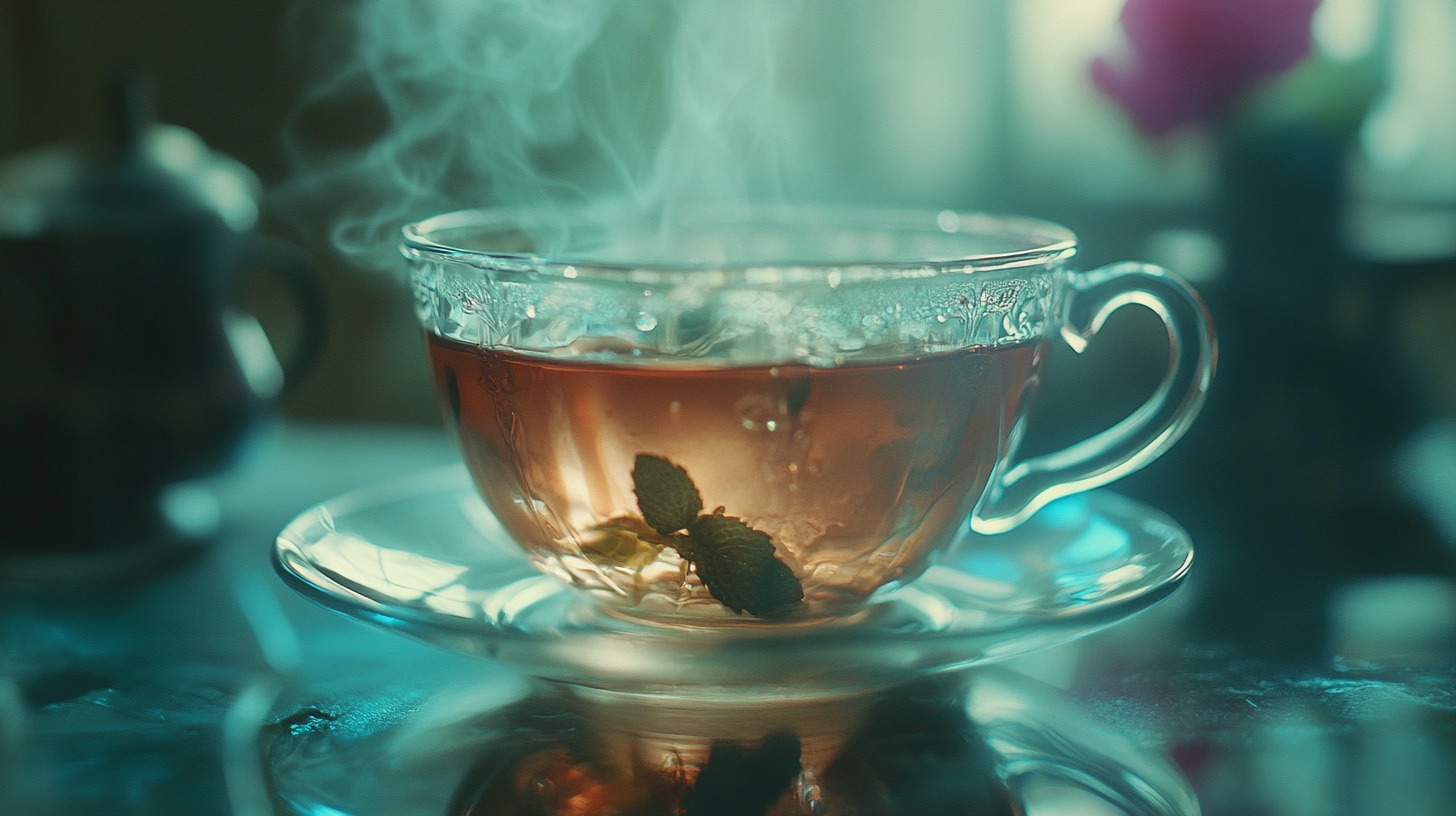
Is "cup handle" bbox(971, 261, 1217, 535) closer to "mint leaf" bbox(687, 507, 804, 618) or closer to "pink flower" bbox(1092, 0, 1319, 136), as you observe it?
"mint leaf" bbox(687, 507, 804, 618)

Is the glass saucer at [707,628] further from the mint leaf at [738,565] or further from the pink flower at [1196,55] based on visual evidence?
the pink flower at [1196,55]

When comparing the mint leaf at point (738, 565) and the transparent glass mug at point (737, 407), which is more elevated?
the transparent glass mug at point (737, 407)

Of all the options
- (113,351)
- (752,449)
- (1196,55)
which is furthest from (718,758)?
(1196,55)

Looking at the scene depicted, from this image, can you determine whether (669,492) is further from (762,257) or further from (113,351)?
(113,351)

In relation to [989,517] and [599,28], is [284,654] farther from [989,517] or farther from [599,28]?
[599,28]

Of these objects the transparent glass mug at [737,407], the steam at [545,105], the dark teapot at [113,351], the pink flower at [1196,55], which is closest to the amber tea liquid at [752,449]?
the transparent glass mug at [737,407]

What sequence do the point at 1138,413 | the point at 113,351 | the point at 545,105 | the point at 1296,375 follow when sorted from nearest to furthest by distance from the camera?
the point at 1138,413, the point at 113,351, the point at 1296,375, the point at 545,105

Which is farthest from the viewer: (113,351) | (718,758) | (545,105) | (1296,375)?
(545,105)

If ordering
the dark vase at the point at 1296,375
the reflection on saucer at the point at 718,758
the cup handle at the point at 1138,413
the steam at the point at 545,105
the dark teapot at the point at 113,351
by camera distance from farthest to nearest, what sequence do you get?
the steam at the point at 545,105, the dark vase at the point at 1296,375, the dark teapot at the point at 113,351, the cup handle at the point at 1138,413, the reflection on saucer at the point at 718,758

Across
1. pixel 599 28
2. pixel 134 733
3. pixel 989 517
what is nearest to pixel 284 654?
pixel 134 733
